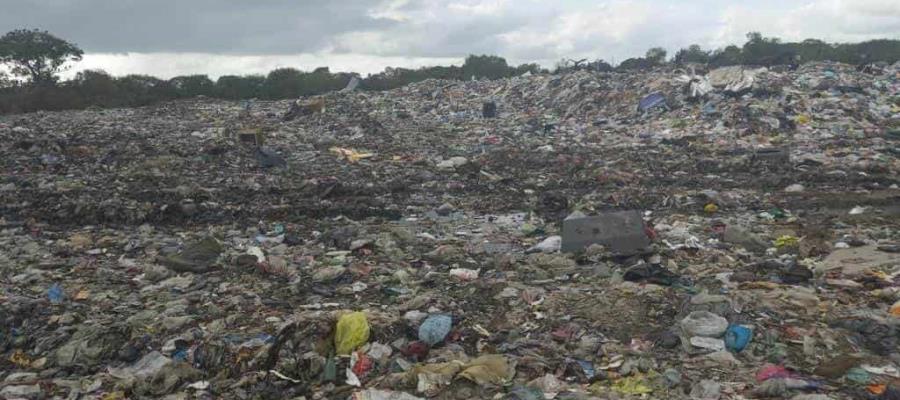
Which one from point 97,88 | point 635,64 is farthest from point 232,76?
point 635,64

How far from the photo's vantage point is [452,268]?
4.80 metres

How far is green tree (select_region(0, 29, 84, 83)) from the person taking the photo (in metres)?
20.7

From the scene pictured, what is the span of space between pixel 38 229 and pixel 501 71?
868 inches

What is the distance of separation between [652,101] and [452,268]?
10.3 m

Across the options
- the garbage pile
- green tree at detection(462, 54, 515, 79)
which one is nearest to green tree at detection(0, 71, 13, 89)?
the garbage pile

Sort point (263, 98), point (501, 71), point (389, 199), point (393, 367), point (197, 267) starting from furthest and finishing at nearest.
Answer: point (501, 71) → point (263, 98) → point (389, 199) → point (197, 267) → point (393, 367)

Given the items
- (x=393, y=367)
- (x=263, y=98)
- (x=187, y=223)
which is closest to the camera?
(x=393, y=367)

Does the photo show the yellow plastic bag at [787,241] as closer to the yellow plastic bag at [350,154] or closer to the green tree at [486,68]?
the yellow plastic bag at [350,154]

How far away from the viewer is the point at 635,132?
40.4ft

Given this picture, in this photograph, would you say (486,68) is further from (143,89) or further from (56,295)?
(56,295)

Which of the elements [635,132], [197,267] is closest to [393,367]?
[197,267]

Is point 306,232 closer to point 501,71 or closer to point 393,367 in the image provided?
point 393,367

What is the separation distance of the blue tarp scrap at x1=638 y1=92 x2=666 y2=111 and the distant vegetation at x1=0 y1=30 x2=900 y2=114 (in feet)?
18.8

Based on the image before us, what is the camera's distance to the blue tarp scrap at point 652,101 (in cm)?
1364
